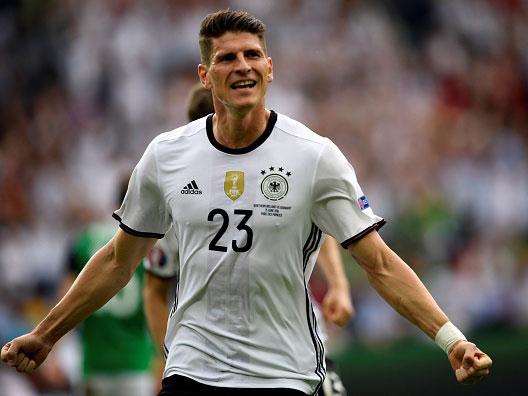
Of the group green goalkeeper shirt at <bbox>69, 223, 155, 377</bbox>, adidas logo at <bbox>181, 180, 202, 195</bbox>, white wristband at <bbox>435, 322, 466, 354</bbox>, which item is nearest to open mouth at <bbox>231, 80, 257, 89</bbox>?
adidas logo at <bbox>181, 180, 202, 195</bbox>

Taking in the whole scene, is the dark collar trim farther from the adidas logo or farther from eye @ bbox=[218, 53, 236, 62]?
eye @ bbox=[218, 53, 236, 62]

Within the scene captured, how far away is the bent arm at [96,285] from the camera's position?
5773mm

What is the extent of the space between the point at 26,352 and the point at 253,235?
1.22 meters

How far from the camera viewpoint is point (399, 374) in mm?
12805

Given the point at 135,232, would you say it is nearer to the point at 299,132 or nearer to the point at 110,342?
the point at 299,132

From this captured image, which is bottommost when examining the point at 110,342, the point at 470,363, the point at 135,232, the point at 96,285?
the point at 110,342

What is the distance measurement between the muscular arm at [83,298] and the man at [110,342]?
140 inches

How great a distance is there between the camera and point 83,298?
578 centimetres

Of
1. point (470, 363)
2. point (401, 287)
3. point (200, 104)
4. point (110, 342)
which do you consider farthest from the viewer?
point (110, 342)

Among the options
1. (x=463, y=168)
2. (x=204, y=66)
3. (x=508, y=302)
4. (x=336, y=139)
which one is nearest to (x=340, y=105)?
(x=336, y=139)

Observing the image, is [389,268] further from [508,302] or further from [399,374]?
[508,302]

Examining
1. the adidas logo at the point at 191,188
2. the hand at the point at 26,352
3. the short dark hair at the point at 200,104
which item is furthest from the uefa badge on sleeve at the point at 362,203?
the short dark hair at the point at 200,104

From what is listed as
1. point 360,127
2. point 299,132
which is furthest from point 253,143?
point 360,127

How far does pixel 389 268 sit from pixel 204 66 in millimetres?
1198
